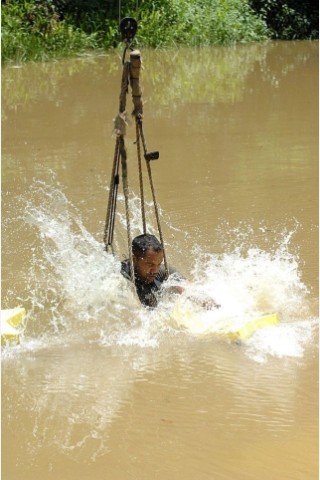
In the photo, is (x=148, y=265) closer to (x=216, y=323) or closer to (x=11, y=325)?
(x=216, y=323)

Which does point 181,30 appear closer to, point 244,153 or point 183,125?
point 183,125

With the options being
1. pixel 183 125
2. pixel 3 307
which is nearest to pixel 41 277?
pixel 3 307

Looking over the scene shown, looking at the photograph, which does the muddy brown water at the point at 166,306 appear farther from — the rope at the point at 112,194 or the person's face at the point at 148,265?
the rope at the point at 112,194

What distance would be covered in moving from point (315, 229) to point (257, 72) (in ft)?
22.9

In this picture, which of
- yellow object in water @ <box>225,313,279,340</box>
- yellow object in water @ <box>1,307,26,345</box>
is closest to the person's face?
yellow object in water @ <box>225,313,279,340</box>

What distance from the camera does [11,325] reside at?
16.1ft

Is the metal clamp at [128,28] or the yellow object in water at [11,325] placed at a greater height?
the metal clamp at [128,28]

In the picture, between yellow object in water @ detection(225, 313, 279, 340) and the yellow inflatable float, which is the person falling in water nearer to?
the yellow inflatable float

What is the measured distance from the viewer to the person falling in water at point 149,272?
5059 millimetres

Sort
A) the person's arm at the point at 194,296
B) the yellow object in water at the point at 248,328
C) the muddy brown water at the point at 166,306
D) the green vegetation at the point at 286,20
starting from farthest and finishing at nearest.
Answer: the green vegetation at the point at 286,20, the person's arm at the point at 194,296, the yellow object in water at the point at 248,328, the muddy brown water at the point at 166,306

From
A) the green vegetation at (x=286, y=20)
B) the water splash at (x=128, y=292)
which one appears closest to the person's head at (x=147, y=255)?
the water splash at (x=128, y=292)

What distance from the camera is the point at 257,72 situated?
13039 mm

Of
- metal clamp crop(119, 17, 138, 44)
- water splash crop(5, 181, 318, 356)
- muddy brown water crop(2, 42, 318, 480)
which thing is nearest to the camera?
muddy brown water crop(2, 42, 318, 480)

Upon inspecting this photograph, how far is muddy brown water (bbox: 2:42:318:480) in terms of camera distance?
385cm
